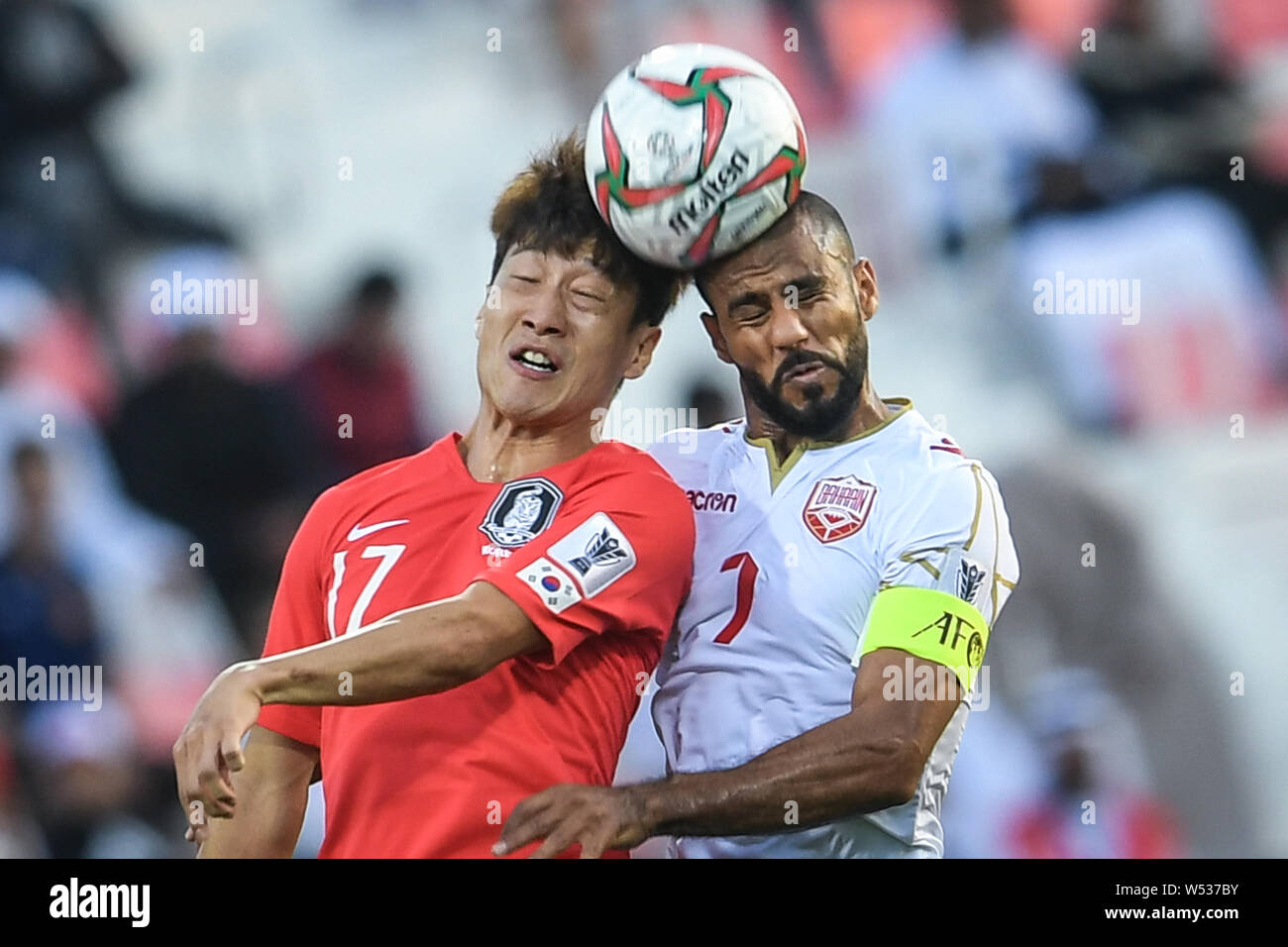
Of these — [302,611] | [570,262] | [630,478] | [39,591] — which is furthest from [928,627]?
[39,591]

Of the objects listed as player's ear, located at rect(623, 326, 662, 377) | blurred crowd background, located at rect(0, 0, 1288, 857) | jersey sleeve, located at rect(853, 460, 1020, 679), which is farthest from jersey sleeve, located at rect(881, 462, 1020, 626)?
blurred crowd background, located at rect(0, 0, 1288, 857)

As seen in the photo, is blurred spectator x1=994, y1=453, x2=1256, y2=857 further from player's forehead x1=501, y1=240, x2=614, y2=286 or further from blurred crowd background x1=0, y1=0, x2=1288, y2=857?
player's forehead x1=501, y1=240, x2=614, y2=286

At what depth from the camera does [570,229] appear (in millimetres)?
3312

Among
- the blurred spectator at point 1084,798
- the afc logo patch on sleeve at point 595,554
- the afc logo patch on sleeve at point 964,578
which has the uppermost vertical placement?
the afc logo patch on sleeve at point 595,554

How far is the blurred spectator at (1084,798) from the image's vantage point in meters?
5.04

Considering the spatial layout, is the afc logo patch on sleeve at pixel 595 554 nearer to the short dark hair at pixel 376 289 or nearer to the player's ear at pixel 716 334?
the player's ear at pixel 716 334

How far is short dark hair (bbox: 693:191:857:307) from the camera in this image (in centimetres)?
336

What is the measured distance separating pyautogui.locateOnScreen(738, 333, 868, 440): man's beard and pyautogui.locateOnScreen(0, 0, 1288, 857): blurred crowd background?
5.06ft

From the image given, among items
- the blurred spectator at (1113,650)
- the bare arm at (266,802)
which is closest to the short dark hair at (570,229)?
the bare arm at (266,802)

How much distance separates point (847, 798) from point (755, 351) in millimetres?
933

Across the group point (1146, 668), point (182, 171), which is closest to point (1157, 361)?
point (1146, 668)

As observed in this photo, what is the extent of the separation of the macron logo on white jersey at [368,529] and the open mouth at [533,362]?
384mm

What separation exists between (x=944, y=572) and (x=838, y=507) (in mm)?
272
